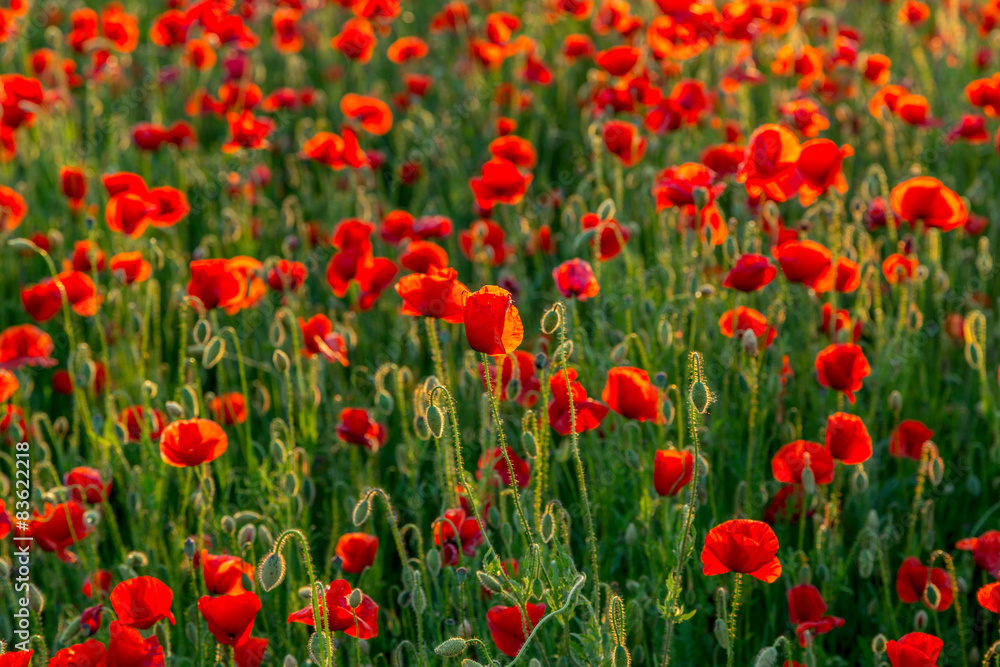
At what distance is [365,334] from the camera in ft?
10.4

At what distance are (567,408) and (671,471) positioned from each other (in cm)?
26

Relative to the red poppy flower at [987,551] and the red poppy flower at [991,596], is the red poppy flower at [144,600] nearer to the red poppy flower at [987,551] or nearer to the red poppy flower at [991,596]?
the red poppy flower at [991,596]

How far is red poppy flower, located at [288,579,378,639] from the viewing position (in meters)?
1.67

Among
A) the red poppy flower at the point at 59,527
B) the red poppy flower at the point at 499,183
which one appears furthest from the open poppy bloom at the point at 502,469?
the red poppy flower at the point at 499,183

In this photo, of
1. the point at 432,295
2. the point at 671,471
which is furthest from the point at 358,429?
the point at 671,471

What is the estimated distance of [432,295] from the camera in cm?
179

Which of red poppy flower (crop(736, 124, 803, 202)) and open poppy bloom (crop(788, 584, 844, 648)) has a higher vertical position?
red poppy flower (crop(736, 124, 803, 202))

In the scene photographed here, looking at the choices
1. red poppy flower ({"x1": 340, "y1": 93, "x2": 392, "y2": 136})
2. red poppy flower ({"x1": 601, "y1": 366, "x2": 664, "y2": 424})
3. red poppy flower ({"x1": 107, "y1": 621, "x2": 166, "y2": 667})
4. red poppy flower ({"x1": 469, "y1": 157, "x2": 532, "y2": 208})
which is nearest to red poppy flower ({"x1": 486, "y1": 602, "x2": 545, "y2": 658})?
red poppy flower ({"x1": 601, "y1": 366, "x2": 664, "y2": 424})

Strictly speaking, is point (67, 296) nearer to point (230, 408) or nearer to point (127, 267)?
point (127, 267)

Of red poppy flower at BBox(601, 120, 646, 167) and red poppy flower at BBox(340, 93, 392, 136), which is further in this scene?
red poppy flower at BBox(340, 93, 392, 136)

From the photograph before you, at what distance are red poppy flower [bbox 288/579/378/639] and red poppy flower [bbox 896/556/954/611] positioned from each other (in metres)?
1.13

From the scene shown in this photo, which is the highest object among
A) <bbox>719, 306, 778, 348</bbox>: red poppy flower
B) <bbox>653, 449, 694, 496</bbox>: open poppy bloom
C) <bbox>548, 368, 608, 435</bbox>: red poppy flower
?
<bbox>719, 306, 778, 348</bbox>: red poppy flower

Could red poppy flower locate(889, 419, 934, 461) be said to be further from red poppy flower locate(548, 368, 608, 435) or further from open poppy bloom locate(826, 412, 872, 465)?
red poppy flower locate(548, 368, 608, 435)

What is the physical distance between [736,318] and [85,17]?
3.37 meters
